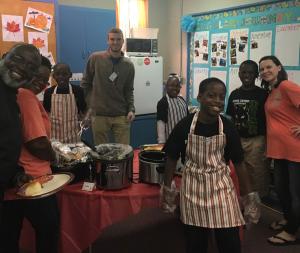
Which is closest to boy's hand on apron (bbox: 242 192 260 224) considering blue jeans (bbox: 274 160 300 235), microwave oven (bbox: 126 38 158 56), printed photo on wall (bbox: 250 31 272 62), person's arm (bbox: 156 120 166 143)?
blue jeans (bbox: 274 160 300 235)

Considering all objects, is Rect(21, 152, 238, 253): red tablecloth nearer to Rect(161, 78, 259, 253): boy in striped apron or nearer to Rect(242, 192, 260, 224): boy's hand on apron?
Rect(161, 78, 259, 253): boy in striped apron

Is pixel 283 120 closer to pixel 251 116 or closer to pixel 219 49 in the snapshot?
pixel 251 116

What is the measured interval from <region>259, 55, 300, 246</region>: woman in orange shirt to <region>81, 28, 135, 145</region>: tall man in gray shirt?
1.18 m

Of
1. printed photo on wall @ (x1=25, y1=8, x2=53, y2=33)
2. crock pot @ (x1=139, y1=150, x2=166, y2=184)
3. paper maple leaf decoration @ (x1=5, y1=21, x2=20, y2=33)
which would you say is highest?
printed photo on wall @ (x1=25, y1=8, x2=53, y2=33)

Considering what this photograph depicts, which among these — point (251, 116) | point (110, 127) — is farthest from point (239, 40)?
point (110, 127)

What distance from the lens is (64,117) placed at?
2.92 metres

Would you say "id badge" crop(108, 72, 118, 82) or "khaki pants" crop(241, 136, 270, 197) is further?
"id badge" crop(108, 72, 118, 82)

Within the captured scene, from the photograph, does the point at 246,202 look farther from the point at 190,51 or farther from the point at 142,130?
Result: the point at 190,51

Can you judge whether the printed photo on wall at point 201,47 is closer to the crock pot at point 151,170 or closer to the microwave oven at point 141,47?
the microwave oven at point 141,47

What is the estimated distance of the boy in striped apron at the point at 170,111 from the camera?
2811 millimetres

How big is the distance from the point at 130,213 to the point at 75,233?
31 centimetres

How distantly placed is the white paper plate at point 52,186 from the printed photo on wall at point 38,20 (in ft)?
6.81

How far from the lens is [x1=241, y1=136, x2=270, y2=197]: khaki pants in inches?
108

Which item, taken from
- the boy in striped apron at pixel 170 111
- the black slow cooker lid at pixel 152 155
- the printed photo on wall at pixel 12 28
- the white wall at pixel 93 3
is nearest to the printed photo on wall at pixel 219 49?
the white wall at pixel 93 3
